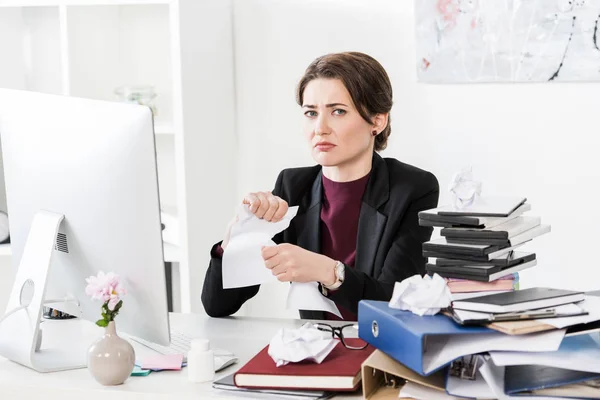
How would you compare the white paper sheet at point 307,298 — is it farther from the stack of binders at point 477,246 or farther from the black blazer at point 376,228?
the stack of binders at point 477,246

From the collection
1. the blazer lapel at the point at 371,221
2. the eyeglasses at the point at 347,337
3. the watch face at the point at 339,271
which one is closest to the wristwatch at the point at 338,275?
the watch face at the point at 339,271

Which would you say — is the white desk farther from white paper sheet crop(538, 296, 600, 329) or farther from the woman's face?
the woman's face

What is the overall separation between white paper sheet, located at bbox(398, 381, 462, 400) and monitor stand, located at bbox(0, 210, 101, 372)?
26.0 inches

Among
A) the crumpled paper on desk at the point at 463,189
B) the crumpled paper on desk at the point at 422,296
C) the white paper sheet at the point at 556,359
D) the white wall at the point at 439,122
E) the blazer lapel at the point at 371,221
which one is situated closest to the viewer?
the white paper sheet at the point at 556,359

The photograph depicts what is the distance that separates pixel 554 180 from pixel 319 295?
1565 mm

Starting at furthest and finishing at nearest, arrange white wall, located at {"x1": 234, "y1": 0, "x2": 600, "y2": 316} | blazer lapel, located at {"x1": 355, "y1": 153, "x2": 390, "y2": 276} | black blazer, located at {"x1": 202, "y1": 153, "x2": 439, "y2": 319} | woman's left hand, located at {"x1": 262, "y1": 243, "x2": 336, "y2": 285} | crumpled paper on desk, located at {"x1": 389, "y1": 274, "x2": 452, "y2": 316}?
white wall, located at {"x1": 234, "y1": 0, "x2": 600, "y2": 316} < blazer lapel, located at {"x1": 355, "y1": 153, "x2": 390, "y2": 276} < black blazer, located at {"x1": 202, "y1": 153, "x2": 439, "y2": 319} < woman's left hand, located at {"x1": 262, "y1": 243, "x2": 336, "y2": 285} < crumpled paper on desk, located at {"x1": 389, "y1": 274, "x2": 452, "y2": 316}

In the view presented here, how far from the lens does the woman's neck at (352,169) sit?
7.66 feet

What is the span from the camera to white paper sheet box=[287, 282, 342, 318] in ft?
6.52

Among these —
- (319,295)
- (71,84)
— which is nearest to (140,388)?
(319,295)

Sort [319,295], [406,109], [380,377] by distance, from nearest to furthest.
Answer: [380,377], [319,295], [406,109]

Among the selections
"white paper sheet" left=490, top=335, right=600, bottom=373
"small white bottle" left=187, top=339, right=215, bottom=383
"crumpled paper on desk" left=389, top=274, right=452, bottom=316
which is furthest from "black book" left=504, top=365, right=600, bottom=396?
"small white bottle" left=187, top=339, right=215, bottom=383

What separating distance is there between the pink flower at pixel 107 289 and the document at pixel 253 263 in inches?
15.1

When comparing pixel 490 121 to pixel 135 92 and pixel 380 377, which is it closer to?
pixel 135 92

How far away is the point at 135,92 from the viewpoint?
3.47 m
